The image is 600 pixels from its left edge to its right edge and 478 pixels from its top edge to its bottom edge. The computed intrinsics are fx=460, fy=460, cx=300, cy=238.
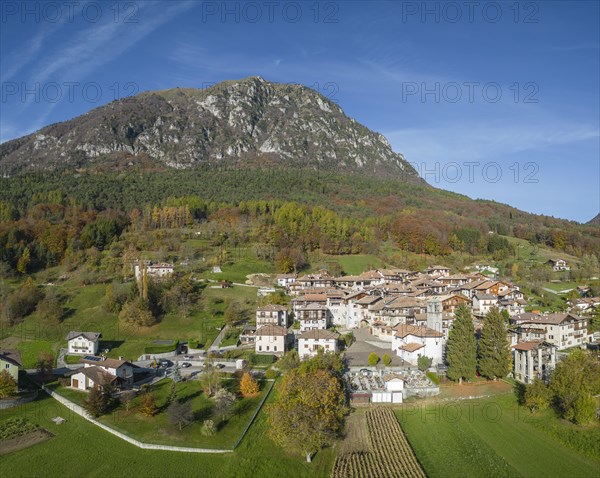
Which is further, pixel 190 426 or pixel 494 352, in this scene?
pixel 494 352

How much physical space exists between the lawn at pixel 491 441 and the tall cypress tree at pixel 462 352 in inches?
137

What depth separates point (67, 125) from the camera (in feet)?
646

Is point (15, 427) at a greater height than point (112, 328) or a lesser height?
lesser

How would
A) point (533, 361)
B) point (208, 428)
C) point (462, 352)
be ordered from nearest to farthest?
point (208, 428)
point (533, 361)
point (462, 352)

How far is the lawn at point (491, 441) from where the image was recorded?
2414cm

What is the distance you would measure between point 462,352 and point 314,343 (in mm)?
13357

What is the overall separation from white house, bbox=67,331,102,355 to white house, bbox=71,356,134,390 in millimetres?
Answer: 7977

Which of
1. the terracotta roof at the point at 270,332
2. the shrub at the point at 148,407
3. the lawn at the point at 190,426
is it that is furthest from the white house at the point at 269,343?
the shrub at the point at 148,407

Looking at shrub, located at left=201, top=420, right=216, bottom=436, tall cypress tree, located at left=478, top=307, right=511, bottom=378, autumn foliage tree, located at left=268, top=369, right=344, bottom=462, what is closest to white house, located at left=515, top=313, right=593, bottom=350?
tall cypress tree, located at left=478, top=307, right=511, bottom=378

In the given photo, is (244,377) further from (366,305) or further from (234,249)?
(234,249)

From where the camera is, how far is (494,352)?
37312 millimetres

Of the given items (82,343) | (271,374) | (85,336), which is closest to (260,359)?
(271,374)

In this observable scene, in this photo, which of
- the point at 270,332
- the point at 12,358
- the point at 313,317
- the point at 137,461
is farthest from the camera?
the point at 313,317

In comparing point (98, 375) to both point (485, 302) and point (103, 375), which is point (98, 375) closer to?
point (103, 375)
